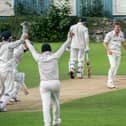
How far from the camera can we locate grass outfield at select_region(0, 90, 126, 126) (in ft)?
45.2

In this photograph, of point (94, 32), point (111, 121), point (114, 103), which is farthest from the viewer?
point (94, 32)

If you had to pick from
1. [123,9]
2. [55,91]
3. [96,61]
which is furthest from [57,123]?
[123,9]

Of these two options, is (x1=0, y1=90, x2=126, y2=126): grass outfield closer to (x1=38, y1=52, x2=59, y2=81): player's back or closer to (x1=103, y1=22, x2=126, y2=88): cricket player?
(x1=38, y1=52, x2=59, y2=81): player's back

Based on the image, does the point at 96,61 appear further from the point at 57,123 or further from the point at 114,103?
the point at 57,123

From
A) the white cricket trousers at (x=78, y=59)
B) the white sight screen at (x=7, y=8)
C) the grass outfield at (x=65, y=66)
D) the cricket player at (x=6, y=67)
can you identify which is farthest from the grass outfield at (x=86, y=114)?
the white sight screen at (x=7, y=8)

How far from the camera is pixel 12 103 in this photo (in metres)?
17.0

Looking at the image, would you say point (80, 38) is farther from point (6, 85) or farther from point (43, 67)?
point (43, 67)

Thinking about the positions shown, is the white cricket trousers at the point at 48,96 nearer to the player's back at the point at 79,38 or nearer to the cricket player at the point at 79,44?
the cricket player at the point at 79,44

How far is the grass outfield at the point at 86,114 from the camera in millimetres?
13789

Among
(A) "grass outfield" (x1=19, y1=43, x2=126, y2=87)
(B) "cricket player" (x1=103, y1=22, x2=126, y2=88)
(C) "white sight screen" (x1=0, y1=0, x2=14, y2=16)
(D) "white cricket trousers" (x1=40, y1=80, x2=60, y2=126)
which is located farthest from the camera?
(C) "white sight screen" (x1=0, y1=0, x2=14, y2=16)

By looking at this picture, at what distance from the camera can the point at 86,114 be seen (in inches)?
584

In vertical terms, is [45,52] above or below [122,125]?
above

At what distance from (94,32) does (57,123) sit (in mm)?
29856

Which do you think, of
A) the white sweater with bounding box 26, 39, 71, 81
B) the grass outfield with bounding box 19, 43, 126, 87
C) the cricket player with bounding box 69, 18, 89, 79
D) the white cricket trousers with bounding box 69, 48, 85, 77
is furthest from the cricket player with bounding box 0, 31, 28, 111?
the white cricket trousers with bounding box 69, 48, 85, 77
